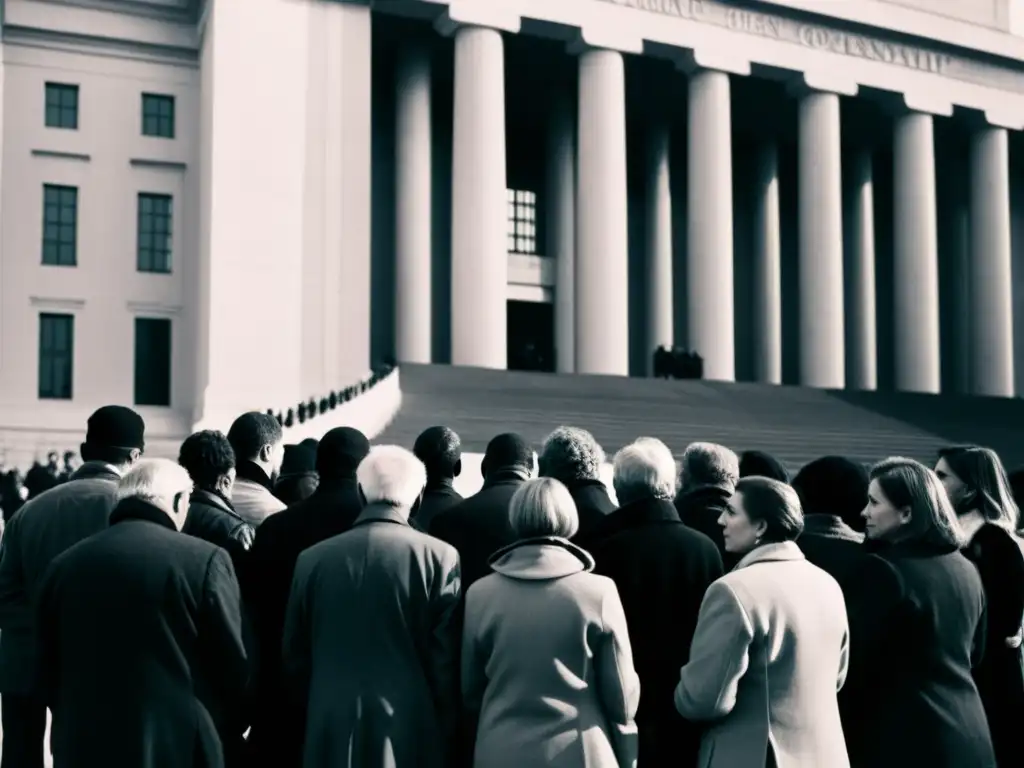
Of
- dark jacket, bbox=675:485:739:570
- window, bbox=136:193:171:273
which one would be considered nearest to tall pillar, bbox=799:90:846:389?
window, bbox=136:193:171:273

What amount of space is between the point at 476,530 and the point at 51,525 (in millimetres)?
2205

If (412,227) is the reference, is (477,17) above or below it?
A: above

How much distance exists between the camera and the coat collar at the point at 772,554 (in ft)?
16.7

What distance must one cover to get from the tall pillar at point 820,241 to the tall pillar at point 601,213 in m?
7.34

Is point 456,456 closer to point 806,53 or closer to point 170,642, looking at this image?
point 170,642

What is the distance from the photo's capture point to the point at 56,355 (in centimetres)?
3538

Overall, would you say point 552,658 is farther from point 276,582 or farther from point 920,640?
point 276,582

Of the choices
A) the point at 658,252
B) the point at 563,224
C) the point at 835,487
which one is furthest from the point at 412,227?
the point at 835,487

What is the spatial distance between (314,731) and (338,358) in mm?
29687

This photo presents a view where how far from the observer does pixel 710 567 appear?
19.6ft

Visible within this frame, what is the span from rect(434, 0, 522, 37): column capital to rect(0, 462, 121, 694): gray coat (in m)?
31.3

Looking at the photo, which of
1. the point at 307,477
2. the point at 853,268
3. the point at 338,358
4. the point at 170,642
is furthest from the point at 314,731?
the point at 853,268

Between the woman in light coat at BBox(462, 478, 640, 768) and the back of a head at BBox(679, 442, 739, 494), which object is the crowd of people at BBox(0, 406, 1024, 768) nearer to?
the woman in light coat at BBox(462, 478, 640, 768)

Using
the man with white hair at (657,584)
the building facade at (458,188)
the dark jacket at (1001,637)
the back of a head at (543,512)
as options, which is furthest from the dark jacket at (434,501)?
the building facade at (458,188)
